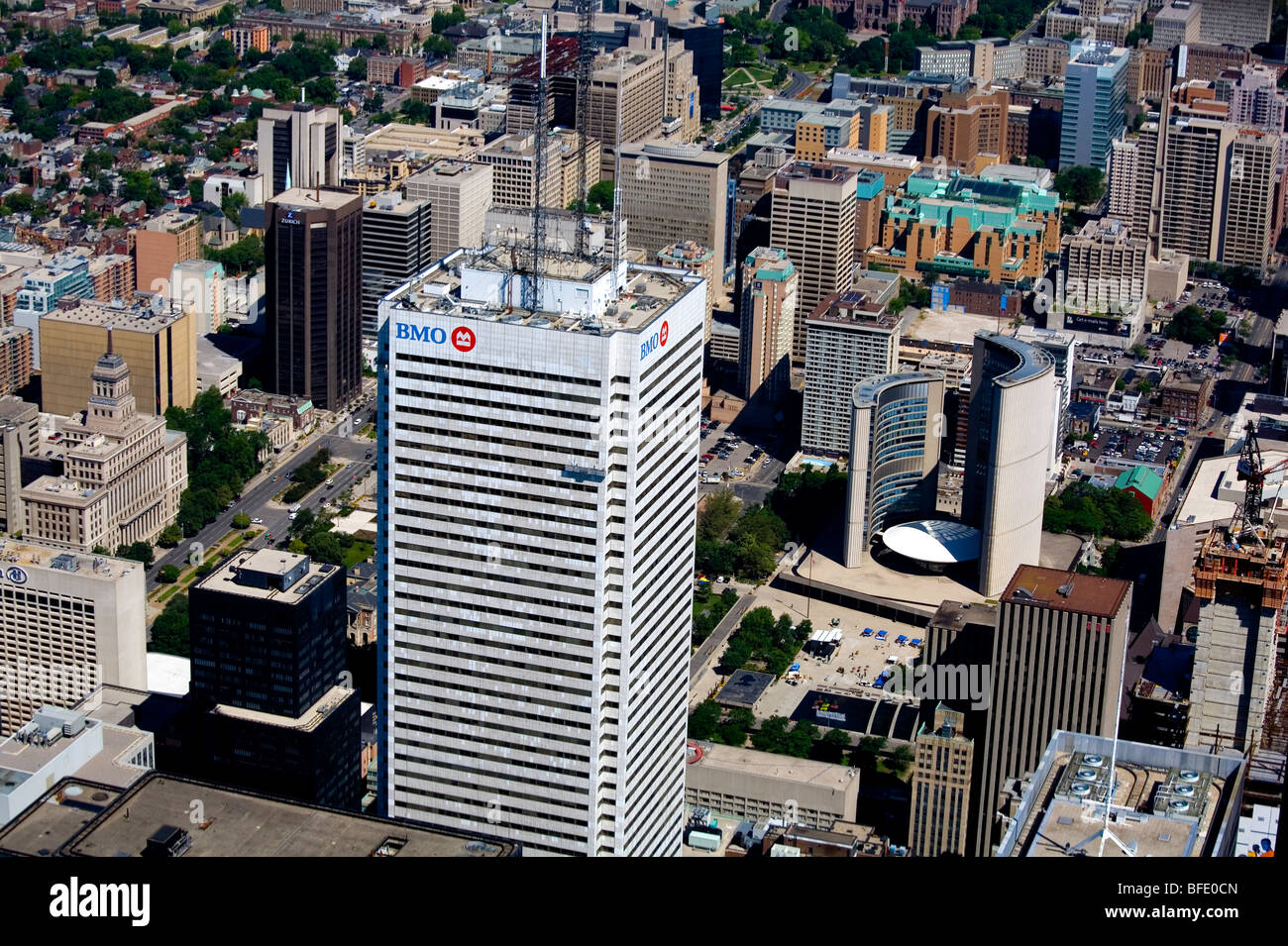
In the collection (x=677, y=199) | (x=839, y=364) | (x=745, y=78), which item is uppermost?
(x=745, y=78)

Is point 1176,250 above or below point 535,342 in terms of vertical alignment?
below

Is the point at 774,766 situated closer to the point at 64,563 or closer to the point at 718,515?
the point at 718,515

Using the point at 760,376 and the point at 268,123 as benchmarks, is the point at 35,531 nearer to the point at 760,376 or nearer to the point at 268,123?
the point at 760,376

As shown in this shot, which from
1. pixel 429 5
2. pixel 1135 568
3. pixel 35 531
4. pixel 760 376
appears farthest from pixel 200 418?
pixel 429 5

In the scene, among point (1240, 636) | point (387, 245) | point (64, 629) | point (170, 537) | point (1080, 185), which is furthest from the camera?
point (1080, 185)

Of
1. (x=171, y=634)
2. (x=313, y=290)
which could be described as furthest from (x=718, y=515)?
(x=171, y=634)

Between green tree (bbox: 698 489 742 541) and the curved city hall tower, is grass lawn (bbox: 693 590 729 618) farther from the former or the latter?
the curved city hall tower
